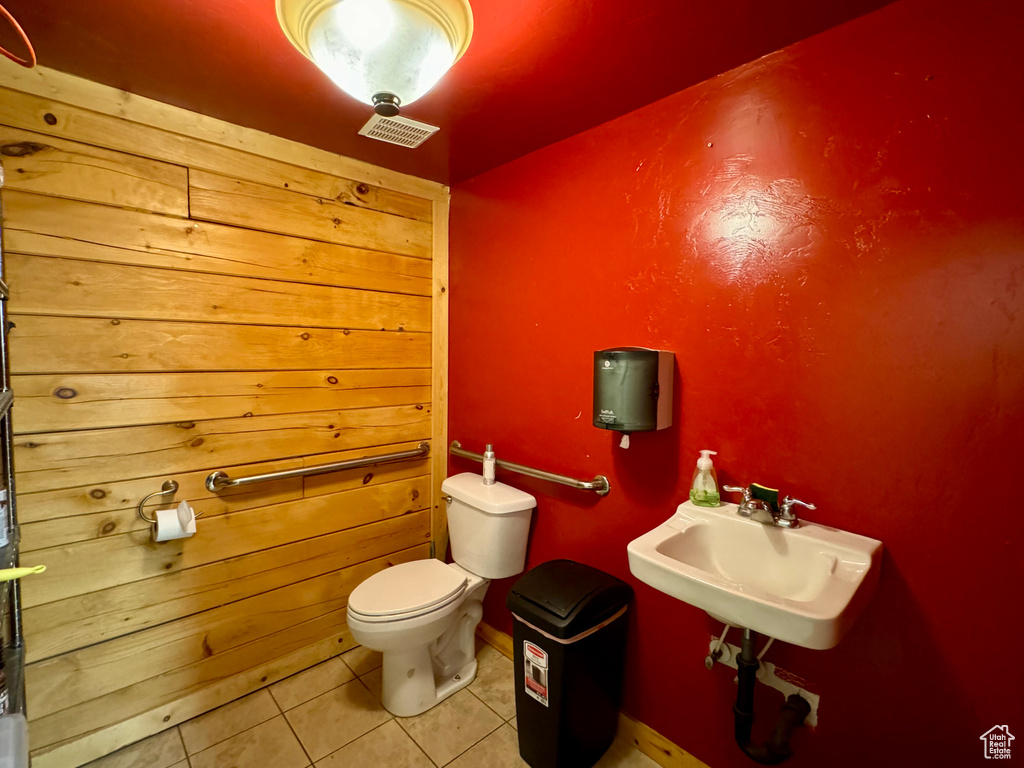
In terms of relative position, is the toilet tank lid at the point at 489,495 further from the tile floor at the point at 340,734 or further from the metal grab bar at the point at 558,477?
the tile floor at the point at 340,734

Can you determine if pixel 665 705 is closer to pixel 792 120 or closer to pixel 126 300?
pixel 792 120

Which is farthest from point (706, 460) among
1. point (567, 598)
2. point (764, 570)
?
point (567, 598)

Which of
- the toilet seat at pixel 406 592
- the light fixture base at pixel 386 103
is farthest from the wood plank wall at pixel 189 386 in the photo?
the light fixture base at pixel 386 103

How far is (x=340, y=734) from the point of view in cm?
159

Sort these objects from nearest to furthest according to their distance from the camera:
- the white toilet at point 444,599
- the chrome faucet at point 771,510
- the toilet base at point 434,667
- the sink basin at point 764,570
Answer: the sink basin at point 764,570 → the chrome faucet at point 771,510 → the white toilet at point 444,599 → the toilet base at point 434,667

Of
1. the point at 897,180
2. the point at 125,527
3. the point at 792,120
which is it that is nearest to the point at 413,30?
the point at 792,120

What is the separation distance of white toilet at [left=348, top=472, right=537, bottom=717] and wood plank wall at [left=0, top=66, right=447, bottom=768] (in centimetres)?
39

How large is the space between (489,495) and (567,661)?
2.16 ft

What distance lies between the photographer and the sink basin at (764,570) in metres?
0.88

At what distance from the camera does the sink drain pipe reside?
1.15 m

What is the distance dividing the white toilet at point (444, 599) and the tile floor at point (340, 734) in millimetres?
92

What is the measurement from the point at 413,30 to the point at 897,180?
3.68ft

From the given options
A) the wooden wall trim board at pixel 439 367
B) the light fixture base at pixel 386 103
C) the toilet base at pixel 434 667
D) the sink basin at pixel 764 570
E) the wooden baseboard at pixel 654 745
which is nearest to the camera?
the sink basin at pixel 764 570

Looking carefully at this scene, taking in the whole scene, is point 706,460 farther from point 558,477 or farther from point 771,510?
point 558,477
